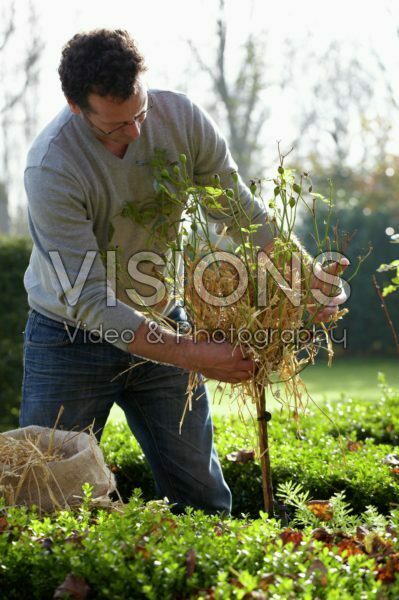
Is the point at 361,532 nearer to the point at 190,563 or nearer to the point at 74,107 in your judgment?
the point at 190,563

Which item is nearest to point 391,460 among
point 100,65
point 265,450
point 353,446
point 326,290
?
point 353,446

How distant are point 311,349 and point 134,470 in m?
1.66

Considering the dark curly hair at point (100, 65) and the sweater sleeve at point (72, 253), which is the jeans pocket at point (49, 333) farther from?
the dark curly hair at point (100, 65)

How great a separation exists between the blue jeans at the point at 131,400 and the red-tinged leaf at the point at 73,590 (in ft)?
3.93

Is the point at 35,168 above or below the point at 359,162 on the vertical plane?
below

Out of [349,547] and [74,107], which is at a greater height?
[74,107]

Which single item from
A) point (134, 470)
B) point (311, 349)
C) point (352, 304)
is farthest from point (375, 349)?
point (311, 349)

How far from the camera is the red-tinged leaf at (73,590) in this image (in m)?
2.09

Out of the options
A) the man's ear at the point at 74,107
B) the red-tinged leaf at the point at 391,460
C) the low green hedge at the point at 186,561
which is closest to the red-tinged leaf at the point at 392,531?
the low green hedge at the point at 186,561

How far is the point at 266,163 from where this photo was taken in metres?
25.9

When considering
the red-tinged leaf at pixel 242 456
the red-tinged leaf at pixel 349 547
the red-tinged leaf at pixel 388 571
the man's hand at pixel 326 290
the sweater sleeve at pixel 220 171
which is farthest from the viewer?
the red-tinged leaf at pixel 242 456

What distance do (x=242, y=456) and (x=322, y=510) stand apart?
104 cm

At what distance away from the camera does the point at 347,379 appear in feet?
42.5

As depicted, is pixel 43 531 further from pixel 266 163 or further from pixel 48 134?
pixel 266 163
